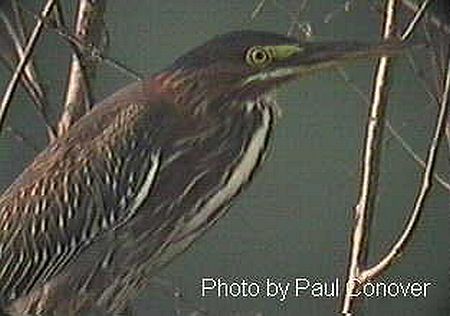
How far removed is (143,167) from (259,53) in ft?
0.49

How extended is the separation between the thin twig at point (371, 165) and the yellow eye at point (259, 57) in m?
0.10

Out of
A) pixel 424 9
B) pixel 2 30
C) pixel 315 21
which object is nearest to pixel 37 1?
pixel 2 30

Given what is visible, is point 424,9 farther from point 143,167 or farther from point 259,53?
point 143,167

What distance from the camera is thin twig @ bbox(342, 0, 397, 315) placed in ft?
3.34

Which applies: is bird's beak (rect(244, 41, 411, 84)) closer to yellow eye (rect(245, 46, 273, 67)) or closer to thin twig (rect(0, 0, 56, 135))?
yellow eye (rect(245, 46, 273, 67))

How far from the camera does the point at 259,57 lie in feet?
3.46

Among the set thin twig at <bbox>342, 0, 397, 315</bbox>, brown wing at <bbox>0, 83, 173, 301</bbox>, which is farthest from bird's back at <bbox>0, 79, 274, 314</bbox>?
thin twig at <bbox>342, 0, 397, 315</bbox>

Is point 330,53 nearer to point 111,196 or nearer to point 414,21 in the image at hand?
point 414,21

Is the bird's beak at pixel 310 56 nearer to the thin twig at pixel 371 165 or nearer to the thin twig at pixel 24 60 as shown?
the thin twig at pixel 371 165

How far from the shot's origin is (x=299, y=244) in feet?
3.95

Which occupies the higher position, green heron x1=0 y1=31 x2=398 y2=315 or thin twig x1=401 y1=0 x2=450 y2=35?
thin twig x1=401 y1=0 x2=450 y2=35

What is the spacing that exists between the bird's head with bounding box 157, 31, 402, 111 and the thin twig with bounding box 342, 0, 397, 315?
0.03 m

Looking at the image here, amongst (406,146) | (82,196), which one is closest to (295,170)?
(406,146)

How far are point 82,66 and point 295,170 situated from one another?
24 cm
